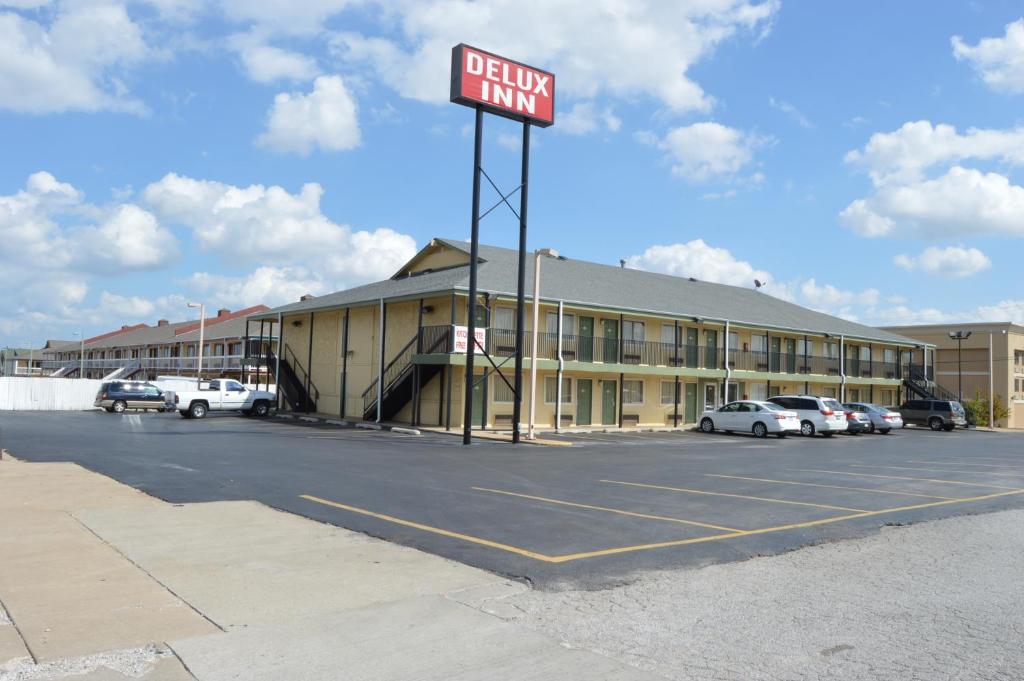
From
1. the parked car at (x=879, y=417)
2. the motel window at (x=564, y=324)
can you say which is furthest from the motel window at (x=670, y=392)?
the parked car at (x=879, y=417)

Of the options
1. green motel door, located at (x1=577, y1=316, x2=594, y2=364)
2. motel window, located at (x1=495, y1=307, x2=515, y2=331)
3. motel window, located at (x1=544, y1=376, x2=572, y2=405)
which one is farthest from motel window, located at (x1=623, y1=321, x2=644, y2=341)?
motel window, located at (x1=495, y1=307, x2=515, y2=331)

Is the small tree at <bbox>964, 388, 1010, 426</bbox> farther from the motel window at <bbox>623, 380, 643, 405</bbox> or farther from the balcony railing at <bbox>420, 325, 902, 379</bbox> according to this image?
the motel window at <bbox>623, 380, 643, 405</bbox>

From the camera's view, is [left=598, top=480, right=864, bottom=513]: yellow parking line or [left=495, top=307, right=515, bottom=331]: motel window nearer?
[left=598, top=480, right=864, bottom=513]: yellow parking line

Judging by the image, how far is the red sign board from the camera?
81.6ft

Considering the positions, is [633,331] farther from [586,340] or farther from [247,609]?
[247,609]

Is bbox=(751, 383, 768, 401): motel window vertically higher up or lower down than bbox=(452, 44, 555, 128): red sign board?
lower down

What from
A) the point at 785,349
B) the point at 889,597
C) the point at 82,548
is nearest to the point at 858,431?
the point at 785,349

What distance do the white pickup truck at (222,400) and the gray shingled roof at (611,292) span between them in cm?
481

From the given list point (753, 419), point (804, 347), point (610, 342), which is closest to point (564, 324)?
point (610, 342)

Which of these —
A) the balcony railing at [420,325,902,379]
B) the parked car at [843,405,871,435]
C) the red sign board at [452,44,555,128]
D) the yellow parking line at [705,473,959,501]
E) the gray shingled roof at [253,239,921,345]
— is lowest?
the yellow parking line at [705,473,959,501]

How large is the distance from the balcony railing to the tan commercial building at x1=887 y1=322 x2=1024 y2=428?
19564 mm

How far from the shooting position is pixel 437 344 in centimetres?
2998

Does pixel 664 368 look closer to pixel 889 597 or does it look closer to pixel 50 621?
pixel 889 597

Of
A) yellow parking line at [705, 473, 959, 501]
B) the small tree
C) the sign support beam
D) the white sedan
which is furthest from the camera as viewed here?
the small tree
